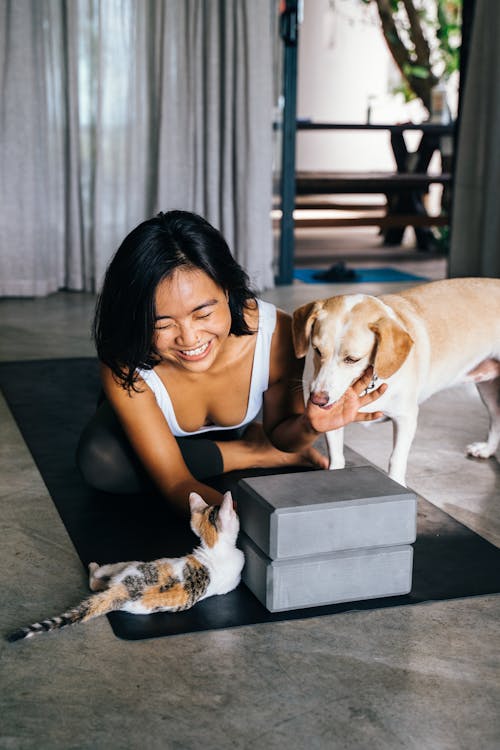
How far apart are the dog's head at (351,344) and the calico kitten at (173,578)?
35 cm

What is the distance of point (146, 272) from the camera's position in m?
1.79

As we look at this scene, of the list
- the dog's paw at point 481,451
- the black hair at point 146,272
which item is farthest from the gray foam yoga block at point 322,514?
the dog's paw at point 481,451

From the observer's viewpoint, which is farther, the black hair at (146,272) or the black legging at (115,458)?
the black legging at (115,458)

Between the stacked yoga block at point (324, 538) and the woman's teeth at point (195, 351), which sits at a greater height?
the woman's teeth at point (195, 351)

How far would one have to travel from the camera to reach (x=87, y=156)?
514 cm

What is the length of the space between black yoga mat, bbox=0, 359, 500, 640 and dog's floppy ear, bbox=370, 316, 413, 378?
42 centimetres

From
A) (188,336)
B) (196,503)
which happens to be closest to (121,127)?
(188,336)

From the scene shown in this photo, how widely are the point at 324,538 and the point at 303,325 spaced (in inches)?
20.8

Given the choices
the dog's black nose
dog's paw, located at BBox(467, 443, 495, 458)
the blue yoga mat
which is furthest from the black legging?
the blue yoga mat

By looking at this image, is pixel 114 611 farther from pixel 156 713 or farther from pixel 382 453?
pixel 382 453

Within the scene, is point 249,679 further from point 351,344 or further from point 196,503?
point 351,344

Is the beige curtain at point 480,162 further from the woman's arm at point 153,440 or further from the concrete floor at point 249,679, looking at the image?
the concrete floor at point 249,679

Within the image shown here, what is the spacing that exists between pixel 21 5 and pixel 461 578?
13.1 feet

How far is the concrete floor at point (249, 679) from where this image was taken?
1.34 metres
